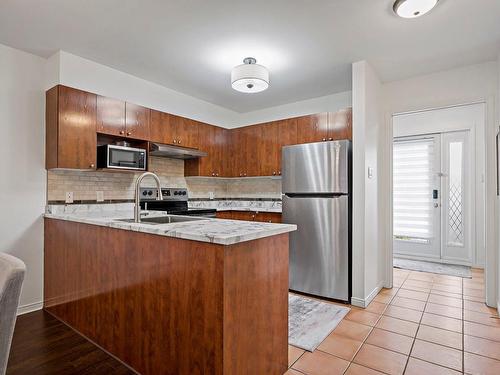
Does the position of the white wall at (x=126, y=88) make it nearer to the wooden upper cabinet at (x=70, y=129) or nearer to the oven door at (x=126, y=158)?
the wooden upper cabinet at (x=70, y=129)

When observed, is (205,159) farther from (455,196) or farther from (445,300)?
(455,196)

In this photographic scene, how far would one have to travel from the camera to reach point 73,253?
2.42 metres

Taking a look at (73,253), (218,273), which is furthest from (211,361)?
(73,253)

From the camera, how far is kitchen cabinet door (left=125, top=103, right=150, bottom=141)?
322 centimetres

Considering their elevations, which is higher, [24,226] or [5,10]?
[5,10]

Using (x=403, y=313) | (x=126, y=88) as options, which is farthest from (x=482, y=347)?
(x=126, y=88)

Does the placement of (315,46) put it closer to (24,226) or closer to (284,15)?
(284,15)

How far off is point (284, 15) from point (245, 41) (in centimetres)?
50

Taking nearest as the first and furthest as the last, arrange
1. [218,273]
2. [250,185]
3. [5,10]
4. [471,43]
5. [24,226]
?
[218,273], [5,10], [471,43], [24,226], [250,185]

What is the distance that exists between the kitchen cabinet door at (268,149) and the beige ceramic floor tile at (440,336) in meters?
2.46

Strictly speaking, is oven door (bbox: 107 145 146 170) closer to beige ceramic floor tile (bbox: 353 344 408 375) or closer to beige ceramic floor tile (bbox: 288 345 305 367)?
beige ceramic floor tile (bbox: 288 345 305 367)

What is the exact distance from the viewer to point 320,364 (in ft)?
6.34

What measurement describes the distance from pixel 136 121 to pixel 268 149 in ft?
5.99

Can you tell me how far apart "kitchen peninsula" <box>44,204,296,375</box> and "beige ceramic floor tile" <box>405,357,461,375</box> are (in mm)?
826
